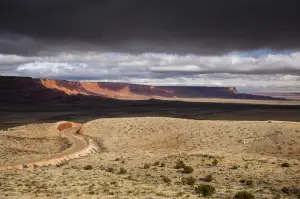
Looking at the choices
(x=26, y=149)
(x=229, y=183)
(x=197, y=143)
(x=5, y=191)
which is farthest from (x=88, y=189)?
(x=197, y=143)

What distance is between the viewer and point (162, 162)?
2856 cm

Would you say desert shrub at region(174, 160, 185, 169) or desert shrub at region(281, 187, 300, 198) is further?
desert shrub at region(174, 160, 185, 169)

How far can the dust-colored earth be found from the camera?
1798cm

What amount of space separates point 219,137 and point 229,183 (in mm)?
21978

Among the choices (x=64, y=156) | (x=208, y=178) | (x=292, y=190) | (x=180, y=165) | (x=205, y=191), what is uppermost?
(x=205, y=191)

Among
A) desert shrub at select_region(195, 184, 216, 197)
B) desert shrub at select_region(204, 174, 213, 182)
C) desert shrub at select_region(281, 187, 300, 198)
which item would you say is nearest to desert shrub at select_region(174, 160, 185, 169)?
desert shrub at select_region(204, 174, 213, 182)

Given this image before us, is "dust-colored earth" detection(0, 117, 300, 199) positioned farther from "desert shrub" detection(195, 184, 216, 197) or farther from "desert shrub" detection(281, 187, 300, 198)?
"desert shrub" detection(195, 184, 216, 197)

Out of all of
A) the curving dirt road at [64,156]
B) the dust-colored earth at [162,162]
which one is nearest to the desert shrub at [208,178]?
the dust-colored earth at [162,162]

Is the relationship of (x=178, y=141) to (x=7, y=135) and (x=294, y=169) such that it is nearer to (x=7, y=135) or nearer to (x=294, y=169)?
(x=294, y=169)

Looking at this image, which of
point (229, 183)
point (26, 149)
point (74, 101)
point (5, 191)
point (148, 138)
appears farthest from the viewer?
point (74, 101)

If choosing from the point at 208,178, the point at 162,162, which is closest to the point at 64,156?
the point at 162,162

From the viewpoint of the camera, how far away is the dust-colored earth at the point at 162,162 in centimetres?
1798

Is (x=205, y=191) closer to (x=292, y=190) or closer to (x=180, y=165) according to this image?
(x=292, y=190)

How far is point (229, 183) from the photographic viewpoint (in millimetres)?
20641
